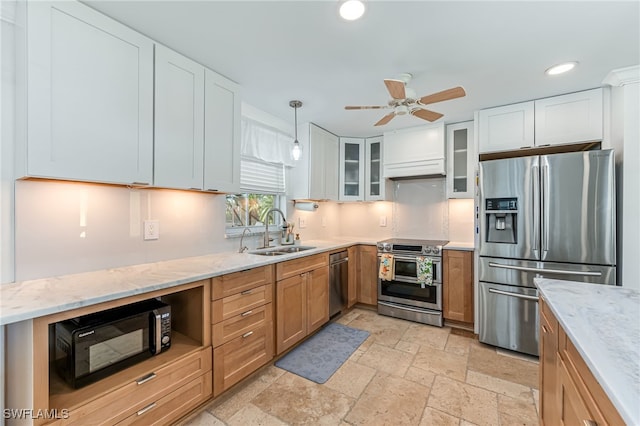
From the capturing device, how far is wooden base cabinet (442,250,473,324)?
298cm

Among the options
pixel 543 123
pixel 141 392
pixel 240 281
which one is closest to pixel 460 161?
pixel 543 123

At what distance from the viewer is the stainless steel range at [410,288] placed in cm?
310

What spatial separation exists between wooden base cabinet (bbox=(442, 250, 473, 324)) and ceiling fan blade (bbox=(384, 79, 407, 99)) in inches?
74.6

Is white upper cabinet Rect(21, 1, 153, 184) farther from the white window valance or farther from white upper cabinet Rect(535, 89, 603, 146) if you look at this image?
white upper cabinet Rect(535, 89, 603, 146)

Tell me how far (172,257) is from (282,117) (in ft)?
6.21

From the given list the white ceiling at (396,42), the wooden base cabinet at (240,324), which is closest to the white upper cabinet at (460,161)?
the white ceiling at (396,42)

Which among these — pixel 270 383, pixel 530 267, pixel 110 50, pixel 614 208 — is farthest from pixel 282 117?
pixel 614 208

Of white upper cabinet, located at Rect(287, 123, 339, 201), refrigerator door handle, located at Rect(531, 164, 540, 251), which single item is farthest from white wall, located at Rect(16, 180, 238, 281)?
refrigerator door handle, located at Rect(531, 164, 540, 251)

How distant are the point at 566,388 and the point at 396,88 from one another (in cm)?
174

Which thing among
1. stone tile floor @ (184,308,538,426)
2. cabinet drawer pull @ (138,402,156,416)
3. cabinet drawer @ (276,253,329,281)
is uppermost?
cabinet drawer @ (276,253,329,281)

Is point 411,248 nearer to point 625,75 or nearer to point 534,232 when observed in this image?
point 534,232

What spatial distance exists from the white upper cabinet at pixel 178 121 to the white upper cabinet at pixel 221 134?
0.19 feet

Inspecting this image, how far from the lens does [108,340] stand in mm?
1430

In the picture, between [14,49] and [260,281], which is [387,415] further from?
[14,49]
